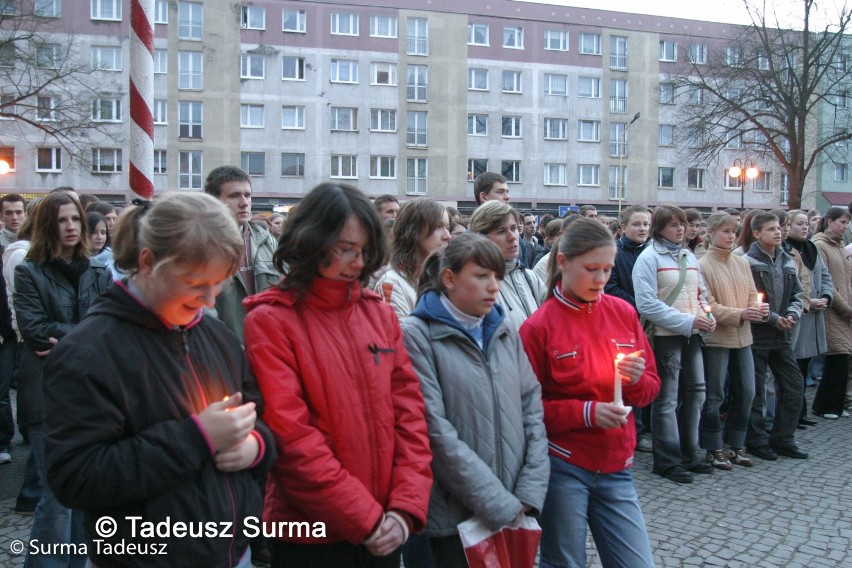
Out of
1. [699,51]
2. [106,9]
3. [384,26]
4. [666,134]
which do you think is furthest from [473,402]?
[666,134]

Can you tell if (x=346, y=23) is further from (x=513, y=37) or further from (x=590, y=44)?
(x=590, y=44)

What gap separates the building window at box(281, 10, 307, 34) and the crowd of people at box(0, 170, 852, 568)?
39.1 m

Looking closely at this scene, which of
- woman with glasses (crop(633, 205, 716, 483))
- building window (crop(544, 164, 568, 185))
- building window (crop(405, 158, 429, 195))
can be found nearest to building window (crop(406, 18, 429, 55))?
building window (crop(405, 158, 429, 195))

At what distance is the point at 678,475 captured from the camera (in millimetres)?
6332

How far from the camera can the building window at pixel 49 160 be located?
122ft

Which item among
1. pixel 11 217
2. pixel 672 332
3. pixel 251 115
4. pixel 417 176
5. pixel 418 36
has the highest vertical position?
pixel 418 36

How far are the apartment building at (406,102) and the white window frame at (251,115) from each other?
0.13 metres

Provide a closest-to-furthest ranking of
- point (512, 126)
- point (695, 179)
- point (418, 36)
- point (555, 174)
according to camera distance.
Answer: point (418, 36), point (512, 126), point (555, 174), point (695, 179)

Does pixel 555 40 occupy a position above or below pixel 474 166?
above

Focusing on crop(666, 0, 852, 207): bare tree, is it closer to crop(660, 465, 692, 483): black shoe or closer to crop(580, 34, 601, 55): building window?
crop(580, 34, 601, 55): building window

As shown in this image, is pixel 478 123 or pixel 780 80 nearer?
pixel 780 80

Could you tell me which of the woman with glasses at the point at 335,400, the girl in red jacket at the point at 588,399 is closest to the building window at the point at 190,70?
the girl in red jacket at the point at 588,399

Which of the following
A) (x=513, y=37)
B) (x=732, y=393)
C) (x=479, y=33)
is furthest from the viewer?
(x=513, y=37)

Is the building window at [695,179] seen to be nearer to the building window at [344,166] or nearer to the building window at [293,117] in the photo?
the building window at [344,166]
